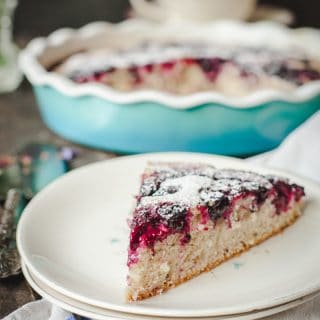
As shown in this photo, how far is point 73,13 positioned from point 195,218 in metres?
1.99

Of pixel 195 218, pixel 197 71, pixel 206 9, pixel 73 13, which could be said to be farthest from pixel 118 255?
pixel 73 13

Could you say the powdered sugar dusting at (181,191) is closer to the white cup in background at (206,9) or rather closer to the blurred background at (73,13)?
the white cup in background at (206,9)

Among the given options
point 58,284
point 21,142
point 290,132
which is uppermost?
point 58,284

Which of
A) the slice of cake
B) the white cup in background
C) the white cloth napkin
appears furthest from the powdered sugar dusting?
the white cup in background

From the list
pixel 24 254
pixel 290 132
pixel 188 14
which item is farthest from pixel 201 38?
pixel 24 254

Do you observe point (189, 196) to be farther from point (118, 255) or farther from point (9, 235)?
point (9, 235)

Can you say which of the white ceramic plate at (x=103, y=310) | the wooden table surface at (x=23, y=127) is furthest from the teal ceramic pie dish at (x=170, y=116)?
the white ceramic plate at (x=103, y=310)

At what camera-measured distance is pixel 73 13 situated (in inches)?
122

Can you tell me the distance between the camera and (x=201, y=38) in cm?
235

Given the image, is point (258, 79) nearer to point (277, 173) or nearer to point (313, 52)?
point (313, 52)

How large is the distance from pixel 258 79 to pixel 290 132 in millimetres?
228

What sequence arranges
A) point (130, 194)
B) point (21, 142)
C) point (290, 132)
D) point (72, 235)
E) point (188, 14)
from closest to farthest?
point (72, 235)
point (130, 194)
point (290, 132)
point (21, 142)
point (188, 14)

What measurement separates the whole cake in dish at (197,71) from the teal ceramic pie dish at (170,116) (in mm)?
169

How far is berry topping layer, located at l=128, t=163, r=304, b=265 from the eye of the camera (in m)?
1.23
